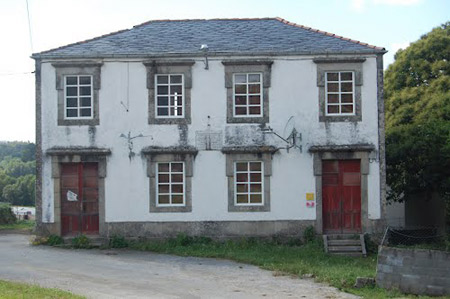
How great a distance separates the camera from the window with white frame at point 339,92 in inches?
804

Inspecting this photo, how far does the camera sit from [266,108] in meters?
20.4

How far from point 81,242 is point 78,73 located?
224 inches

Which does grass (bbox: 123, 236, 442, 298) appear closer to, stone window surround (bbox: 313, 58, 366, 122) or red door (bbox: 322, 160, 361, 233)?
red door (bbox: 322, 160, 361, 233)

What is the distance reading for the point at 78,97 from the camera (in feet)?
67.5

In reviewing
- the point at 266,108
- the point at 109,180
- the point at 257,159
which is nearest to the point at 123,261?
the point at 109,180

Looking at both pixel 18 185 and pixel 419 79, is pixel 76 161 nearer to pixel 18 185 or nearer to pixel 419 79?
pixel 419 79

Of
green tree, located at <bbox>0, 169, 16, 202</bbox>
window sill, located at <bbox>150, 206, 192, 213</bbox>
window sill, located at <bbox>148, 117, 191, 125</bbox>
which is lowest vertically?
window sill, located at <bbox>150, 206, 192, 213</bbox>

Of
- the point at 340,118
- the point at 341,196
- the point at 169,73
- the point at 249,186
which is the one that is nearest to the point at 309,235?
the point at 341,196

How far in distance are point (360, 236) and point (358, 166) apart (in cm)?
241

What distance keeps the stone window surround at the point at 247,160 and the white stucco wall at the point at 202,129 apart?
0.55 ft

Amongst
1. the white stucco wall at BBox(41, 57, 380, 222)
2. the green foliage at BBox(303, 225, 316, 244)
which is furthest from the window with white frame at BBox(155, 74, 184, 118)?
the green foliage at BBox(303, 225, 316, 244)

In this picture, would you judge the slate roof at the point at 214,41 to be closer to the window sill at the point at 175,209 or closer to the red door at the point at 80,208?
the red door at the point at 80,208

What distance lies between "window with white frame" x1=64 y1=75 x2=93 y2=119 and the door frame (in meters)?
7.69

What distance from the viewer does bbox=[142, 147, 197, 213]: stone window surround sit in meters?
20.2
